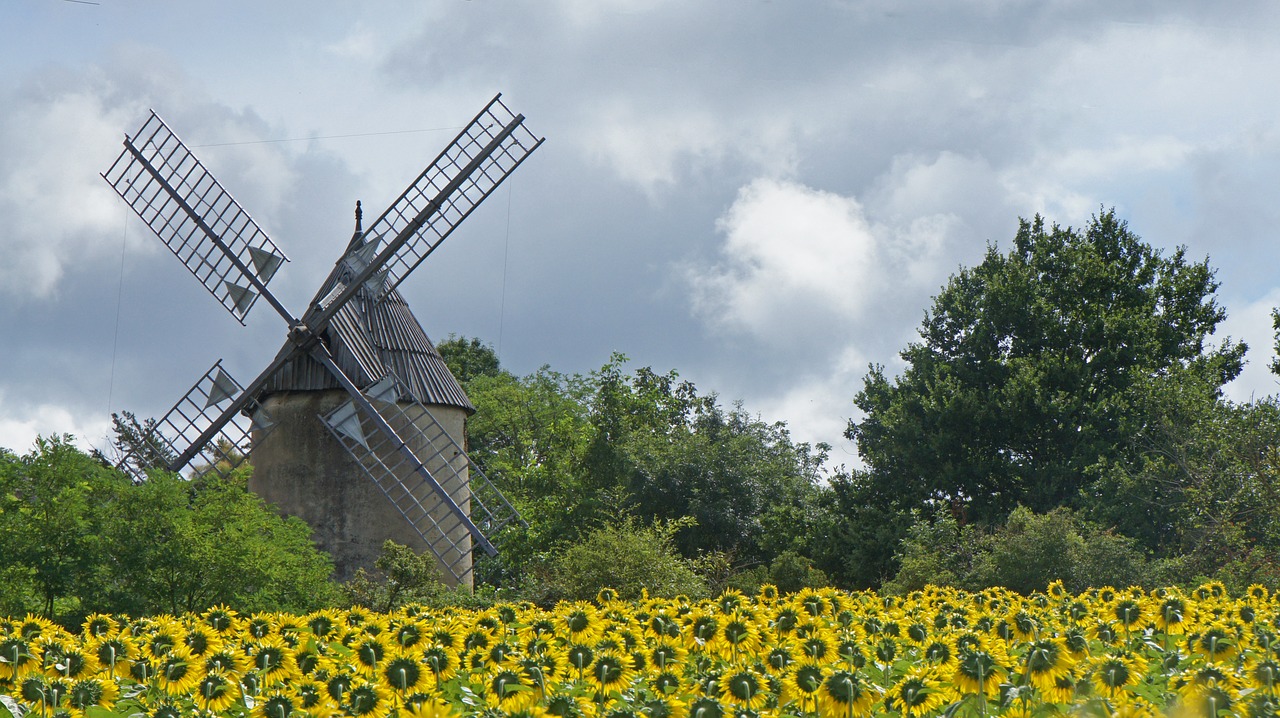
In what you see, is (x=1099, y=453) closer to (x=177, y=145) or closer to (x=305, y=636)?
(x=177, y=145)

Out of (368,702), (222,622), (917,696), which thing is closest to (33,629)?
(222,622)

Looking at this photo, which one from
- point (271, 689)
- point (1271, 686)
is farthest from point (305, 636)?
point (1271, 686)

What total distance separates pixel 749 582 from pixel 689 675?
22.2 meters

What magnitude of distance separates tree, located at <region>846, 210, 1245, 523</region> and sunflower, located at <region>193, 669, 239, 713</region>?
27.3 metres

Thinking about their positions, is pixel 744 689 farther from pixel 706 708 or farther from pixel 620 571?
pixel 620 571

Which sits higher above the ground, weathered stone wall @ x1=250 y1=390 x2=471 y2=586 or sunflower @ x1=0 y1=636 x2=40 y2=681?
weathered stone wall @ x1=250 y1=390 x2=471 y2=586

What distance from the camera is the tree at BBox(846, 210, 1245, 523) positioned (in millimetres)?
32250

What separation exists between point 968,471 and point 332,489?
1759cm

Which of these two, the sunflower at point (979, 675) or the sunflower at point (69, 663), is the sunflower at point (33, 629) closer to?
the sunflower at point (69, 663)

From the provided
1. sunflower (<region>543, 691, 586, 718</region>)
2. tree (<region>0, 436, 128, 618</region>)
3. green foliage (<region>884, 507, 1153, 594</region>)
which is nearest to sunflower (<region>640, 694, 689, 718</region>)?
sunflower (<region>543, 691, 586, 718</region>)

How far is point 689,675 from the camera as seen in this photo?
19.9 ft

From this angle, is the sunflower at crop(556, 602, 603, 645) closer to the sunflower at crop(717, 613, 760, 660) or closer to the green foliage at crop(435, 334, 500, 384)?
the sunflower at crop(717, 613, 760, 660)

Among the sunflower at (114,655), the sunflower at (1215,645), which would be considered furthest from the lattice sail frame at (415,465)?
the sunflower at (1215,645)

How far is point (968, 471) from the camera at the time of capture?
33.0 meters
